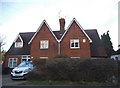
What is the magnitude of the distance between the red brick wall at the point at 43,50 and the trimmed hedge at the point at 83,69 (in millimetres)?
15545

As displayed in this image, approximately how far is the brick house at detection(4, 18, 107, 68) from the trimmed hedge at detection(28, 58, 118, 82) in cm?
1417

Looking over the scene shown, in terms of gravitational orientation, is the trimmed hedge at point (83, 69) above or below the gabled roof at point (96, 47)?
below

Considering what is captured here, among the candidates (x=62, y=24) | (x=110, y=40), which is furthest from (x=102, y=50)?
(x=110, y=40)

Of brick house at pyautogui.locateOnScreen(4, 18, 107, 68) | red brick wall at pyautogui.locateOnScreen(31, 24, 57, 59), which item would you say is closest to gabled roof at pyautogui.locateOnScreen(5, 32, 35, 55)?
brick house at pyautogui.locateOnScreen(4, 18, 107, 68)

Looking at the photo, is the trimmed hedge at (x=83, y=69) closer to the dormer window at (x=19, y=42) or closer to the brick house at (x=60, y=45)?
the brick house at (x=60, y=45)

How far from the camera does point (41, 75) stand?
63.0 feet

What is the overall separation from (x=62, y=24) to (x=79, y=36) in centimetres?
443

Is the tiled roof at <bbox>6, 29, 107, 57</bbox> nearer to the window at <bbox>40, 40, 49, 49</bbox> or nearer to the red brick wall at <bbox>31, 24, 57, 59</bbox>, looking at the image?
the red brick wall at <bbox>31, 24, 57, 59</bbox>

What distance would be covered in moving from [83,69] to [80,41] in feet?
51.6

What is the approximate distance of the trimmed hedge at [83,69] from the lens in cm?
1803

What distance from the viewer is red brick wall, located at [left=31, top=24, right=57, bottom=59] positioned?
34.4 metres

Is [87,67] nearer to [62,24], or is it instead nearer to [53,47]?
[53,47]

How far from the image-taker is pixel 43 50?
34688 millimetres

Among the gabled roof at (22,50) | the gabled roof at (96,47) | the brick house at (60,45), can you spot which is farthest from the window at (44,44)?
the gabled roof at (96,47)
